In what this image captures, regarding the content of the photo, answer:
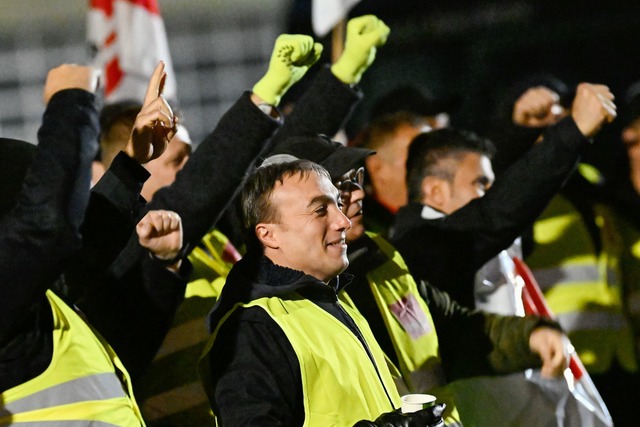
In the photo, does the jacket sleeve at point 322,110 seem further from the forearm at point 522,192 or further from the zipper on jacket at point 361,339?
the zipper on jacket at point 361,339

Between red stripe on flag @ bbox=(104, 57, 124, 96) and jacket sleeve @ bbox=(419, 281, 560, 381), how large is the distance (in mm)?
2378

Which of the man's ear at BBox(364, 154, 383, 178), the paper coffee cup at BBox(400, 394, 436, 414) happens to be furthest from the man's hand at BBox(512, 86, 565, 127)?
the paper coffee cup at BBox(400, 394, 436, 414)

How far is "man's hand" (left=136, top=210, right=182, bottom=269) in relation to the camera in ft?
10.3

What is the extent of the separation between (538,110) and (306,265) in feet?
9.37

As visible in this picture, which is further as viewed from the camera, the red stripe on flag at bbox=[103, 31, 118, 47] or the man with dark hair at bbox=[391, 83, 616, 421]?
the red stripe on flag at bbox=[103, 31, 118, 47]

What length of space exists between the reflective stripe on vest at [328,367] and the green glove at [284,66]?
1186 mm

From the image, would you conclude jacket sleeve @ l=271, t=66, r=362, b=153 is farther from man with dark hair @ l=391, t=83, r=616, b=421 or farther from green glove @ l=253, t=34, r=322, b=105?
man with dark hair @ l=391, t=83, r=616, b=421

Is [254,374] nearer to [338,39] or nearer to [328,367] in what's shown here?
[328,367]

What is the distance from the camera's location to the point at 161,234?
10.5 feet

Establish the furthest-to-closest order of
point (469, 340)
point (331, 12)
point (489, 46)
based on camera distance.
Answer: point (489, 46) → point (331, 12) → point (469, 340)

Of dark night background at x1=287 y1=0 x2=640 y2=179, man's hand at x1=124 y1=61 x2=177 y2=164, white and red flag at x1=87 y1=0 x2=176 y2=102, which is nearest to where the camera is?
man's hand at x1=124 y1=61 x2=177 y2=164

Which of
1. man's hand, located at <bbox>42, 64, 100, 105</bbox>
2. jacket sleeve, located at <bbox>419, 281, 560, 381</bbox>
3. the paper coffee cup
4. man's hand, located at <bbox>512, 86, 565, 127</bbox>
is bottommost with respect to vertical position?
jacket sleeve, located at <bbox>419, 281, 560, 381</bbox>

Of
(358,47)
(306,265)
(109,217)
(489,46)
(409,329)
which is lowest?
(489,46)

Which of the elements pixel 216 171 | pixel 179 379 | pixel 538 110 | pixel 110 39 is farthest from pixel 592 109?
pixel 110 39
